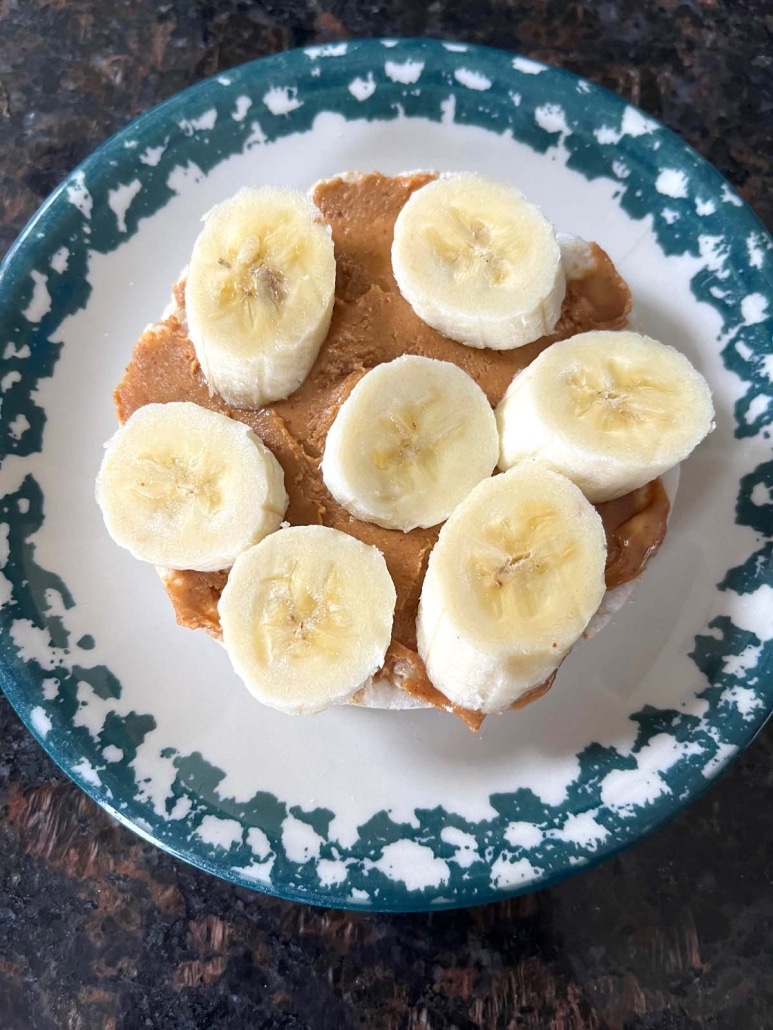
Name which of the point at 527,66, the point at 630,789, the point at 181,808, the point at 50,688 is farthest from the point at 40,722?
the point at 527,66

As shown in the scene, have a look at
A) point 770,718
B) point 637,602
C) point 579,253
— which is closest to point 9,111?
point 579,253

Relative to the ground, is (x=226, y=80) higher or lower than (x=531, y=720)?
higher

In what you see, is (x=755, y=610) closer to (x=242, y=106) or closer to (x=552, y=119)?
(x=552, y=119)

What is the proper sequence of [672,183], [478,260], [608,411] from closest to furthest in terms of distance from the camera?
[608,411]
[478,260]
[672,183]

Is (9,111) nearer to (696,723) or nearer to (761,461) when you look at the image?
(761,461)

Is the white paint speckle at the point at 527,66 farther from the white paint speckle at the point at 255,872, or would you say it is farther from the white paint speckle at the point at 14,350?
the white paint speckle at the point at 255,872

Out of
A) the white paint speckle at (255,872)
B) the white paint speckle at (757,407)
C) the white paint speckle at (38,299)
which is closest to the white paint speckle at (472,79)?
the white paint speckle at (757,407)

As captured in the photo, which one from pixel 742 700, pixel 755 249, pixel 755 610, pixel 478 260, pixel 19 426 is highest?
pixel 755 249
